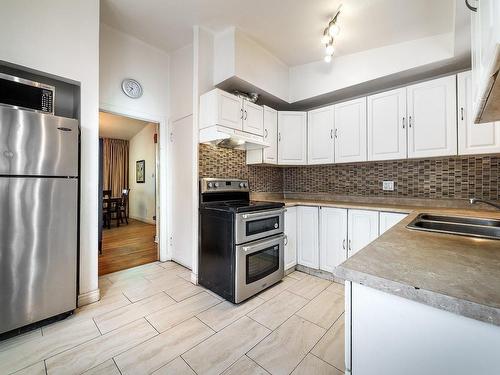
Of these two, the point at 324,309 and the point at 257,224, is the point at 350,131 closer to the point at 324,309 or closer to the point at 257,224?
the point at 257,224

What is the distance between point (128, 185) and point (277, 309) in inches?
257

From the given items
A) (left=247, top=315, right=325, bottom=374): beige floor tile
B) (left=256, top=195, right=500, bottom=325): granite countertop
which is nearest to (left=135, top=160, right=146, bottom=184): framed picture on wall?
(left=247, top=315, right=325, bottom=374): beige floor tile

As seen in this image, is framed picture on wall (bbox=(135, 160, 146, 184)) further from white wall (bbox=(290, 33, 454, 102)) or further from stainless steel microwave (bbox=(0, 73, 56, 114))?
white wall (bbox=(290, 33, 454, 102))

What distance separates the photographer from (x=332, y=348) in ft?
4.89

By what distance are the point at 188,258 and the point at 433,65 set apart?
3467 mm

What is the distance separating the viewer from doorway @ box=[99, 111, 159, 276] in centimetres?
403

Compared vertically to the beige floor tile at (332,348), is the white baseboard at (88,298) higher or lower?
higher

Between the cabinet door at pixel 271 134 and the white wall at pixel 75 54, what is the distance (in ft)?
6.02

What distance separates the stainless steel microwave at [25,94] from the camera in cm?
154

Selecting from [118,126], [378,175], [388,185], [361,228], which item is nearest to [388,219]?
[361,228]

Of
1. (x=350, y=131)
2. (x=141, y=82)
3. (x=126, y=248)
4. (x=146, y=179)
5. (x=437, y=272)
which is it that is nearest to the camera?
(x=437, y=272)

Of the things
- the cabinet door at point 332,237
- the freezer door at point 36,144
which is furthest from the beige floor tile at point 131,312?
the cabinet door at point 332,237

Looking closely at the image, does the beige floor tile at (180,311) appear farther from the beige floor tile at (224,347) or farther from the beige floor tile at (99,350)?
the beige floor tile at (224,347)

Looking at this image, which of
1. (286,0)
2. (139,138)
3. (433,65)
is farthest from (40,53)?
(139,138)
